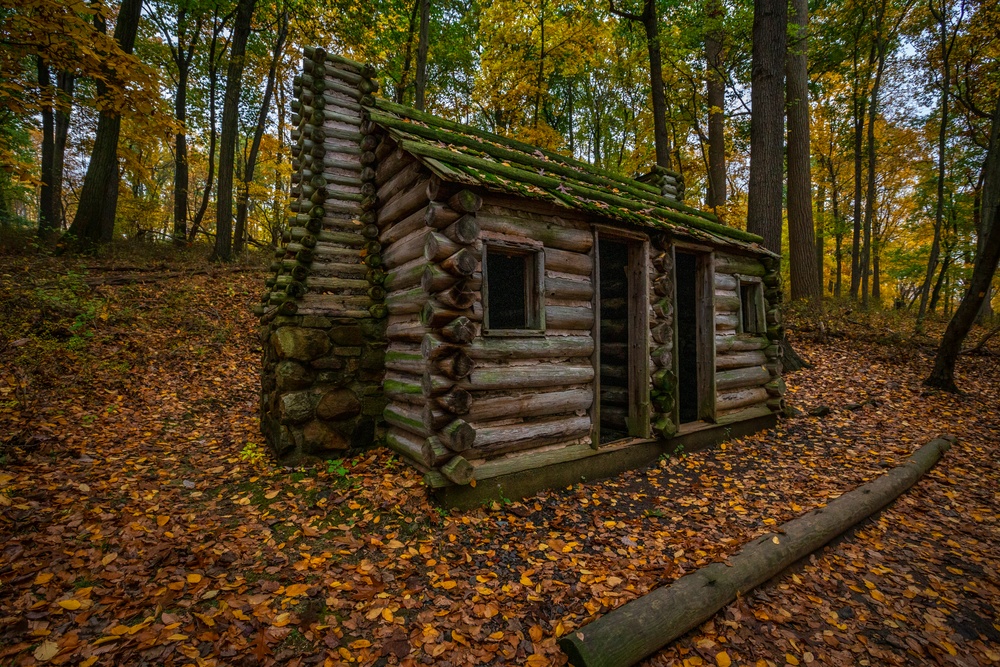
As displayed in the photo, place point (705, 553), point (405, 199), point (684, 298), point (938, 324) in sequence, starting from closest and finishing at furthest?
point (705, 553), point (405, 199), point (684, 298), point (938, 324)

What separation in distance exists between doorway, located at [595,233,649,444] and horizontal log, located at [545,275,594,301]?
165 mm

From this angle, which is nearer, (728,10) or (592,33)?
(728,10)

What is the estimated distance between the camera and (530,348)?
17.8 feet

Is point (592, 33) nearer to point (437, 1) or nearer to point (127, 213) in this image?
point (437, 1)

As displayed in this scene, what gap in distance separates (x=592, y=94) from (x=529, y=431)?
2031 cm

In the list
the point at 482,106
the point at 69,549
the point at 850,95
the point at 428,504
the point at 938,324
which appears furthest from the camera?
the point at 482,106

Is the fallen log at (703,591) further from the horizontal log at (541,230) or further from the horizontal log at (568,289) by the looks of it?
the horizontal log at (541,230)

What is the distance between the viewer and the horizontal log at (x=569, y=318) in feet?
18.8

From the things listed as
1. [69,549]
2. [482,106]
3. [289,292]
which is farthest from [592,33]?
[69,549]

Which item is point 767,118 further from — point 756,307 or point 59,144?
point 59,144

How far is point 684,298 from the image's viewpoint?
8352 millimetres

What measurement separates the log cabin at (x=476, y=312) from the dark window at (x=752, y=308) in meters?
0.66

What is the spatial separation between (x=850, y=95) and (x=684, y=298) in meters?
14.9

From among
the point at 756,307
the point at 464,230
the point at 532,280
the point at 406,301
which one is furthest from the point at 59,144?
the point at 756,307
